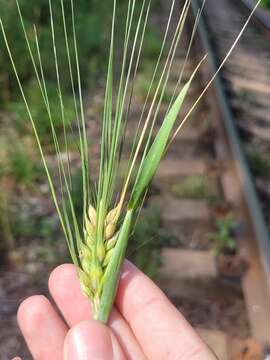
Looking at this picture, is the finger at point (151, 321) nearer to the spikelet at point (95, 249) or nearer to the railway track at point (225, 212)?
the spikelet at point (95, 249)

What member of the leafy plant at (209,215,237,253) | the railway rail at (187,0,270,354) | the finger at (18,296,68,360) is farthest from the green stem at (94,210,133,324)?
the leafy plant at (209,215,237,253)

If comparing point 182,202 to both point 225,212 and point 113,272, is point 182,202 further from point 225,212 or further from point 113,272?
point 113,272

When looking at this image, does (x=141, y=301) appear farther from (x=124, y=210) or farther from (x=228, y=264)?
(x=228, y=264)

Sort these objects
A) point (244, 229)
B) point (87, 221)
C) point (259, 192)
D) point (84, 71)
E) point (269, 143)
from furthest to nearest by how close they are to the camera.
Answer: point (84, 71)
point (269, 143)
point (259, 192)
point (244, 229)
point (87, 221)

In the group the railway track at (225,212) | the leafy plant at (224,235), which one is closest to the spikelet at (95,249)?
the railway track at (225,212)

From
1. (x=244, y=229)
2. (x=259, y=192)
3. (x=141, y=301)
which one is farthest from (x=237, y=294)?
(x=141, y=301)

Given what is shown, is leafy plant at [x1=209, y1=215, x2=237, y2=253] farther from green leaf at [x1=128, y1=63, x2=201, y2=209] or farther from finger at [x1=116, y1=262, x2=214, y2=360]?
green leaf at [x1=128, y1=63, x2=201, y2=209]
